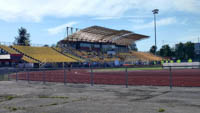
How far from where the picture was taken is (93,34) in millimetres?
80188

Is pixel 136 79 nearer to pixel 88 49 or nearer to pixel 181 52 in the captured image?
pixel 88 49

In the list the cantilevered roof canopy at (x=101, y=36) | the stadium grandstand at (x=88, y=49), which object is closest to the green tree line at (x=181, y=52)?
the stadium grandstand at (x=88, y=49)

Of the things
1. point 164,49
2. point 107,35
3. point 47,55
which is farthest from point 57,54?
point 164,49

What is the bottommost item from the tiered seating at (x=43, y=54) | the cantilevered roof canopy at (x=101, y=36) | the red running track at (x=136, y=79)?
the red running track at (x=136, y=79)

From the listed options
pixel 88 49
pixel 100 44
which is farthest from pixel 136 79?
pixel 100 44

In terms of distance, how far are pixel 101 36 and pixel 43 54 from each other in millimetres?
23112

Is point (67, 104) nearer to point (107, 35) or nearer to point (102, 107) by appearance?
point (102, 107)

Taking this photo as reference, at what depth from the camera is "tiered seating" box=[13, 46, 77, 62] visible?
6309 cm

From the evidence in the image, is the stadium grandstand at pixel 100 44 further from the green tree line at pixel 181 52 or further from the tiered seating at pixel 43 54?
the green tree line at pixel 181 52

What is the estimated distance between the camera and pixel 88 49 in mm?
84938

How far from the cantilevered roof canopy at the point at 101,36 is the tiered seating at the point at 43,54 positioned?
9.36 m

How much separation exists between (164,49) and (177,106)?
353 feet

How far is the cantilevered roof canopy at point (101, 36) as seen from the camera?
76.4 metres

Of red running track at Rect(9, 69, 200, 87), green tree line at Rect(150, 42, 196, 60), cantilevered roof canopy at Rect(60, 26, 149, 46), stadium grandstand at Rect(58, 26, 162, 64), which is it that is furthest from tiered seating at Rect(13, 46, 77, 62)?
green tree line at Rect(150, 42, 196, 60)
